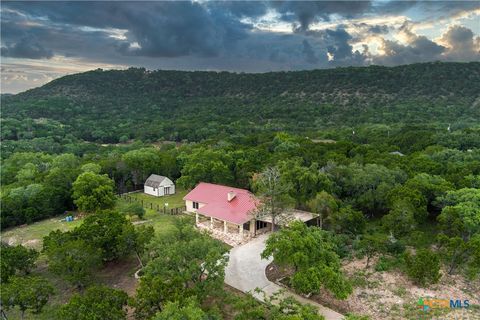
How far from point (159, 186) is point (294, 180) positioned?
1863cm

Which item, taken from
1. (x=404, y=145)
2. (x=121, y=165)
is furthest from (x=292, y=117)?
(x=121, y=165)

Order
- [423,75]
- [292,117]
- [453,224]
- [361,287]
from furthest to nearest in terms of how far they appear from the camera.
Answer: [423,75], [292,117], [453,224], [361,287]

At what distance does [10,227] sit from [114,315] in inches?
1081

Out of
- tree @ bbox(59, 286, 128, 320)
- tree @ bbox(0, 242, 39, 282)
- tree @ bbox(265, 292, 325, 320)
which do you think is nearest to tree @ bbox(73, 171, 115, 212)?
tree @ bbox(0, 242, 39, 282)

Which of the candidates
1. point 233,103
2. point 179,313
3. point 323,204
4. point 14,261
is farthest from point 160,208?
point 233,103

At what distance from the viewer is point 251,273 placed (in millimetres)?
22906

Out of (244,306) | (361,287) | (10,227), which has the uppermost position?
(244,306)

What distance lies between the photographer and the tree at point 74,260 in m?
20.8

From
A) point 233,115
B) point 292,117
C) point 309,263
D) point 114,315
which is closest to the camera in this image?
point 114,315

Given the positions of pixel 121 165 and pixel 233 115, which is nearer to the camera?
pixel 121 165

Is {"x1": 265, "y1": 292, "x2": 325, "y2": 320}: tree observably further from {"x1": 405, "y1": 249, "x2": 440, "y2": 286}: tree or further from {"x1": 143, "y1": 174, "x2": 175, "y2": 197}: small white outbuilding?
{"x1": 143, "y1": 174, "x2": 175, "y2": 197}: small white outbuilding

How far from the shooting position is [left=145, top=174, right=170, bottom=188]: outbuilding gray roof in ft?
141

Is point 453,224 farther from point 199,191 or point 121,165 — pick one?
point 121,165

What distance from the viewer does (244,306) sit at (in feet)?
54.4
